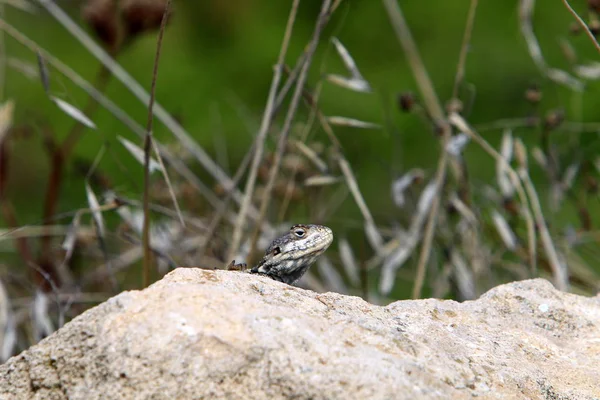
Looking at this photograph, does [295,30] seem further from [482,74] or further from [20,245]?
[20,245]

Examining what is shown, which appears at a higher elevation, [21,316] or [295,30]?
[295,30]

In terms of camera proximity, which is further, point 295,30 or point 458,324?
point 295,30

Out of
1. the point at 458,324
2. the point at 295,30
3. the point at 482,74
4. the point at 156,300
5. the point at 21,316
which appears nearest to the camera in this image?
the point at 156,300

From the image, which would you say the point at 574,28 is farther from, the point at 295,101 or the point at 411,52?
the point at 295,101

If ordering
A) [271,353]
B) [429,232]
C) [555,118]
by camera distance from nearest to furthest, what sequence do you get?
[271,353], [429,232], [555,118]

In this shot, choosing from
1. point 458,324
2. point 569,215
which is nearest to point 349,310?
point 458,324

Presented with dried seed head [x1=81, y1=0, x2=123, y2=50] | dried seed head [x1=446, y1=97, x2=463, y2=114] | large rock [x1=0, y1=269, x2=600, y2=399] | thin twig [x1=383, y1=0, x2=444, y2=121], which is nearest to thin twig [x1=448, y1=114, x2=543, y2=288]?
dried seed head [x1=446, y1=97, x2=463, y2=114]

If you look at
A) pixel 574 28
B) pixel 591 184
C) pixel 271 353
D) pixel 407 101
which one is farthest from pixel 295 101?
pixel 591 184
